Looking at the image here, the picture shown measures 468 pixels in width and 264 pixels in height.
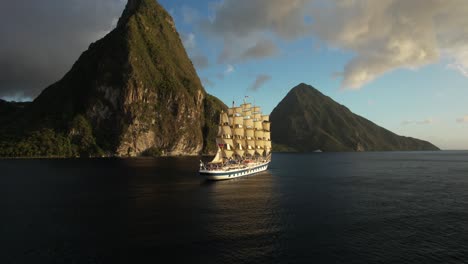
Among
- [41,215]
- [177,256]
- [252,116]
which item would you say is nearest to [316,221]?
[177,256]

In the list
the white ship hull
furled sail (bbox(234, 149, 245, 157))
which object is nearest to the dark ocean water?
the white ship hull

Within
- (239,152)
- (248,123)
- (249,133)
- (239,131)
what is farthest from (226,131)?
(248,123)

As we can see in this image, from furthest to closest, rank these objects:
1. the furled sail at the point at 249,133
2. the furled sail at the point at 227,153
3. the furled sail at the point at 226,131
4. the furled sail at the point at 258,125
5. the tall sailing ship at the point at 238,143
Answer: the furled sail at the point at 258,125 < the furled sail at the point at 249,133 < the furled sail at the point at 226,131 < the furled sail at the point at 227,153 < the tall sailing ship at the point at 238,143

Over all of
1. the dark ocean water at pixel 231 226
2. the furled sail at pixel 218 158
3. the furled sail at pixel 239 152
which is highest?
the furled sail at pixel 239 152

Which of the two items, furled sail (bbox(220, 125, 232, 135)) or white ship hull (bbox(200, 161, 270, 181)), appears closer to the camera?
white ship hull (bbox(200, 161, 270, 181))

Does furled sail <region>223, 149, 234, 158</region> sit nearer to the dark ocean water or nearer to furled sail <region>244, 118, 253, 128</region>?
furled sail <region>244, 118, 253, 128</region>

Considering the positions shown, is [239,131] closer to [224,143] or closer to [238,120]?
[238,120]

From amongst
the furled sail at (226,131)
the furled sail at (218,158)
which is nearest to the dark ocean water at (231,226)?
the furled sail at (218,158)

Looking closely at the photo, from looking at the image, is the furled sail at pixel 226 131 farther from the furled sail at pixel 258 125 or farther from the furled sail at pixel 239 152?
the furled sail at pixel 258 125
